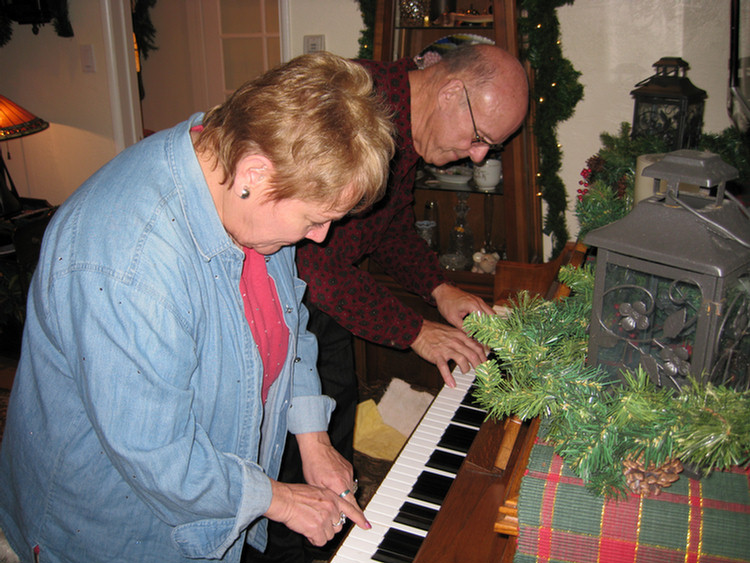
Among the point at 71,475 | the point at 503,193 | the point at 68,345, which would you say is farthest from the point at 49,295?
the point at 503,193

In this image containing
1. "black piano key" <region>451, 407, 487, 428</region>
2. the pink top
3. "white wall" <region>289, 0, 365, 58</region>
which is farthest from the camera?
"white wall" <region>289, 0, 365, 58</region>

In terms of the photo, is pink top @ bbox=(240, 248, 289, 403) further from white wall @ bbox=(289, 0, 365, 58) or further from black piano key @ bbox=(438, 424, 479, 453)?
white wall @ bbox=(289, 0, 365, 58)

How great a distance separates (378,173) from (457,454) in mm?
685

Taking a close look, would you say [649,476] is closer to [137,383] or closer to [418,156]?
[137,383]

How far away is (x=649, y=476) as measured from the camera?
83 centimetres

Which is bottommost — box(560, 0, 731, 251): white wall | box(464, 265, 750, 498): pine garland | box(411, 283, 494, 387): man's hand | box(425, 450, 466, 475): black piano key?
box(425, 450, 466, 475): black piano key

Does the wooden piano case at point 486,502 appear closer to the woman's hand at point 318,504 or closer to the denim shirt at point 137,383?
the woman's hand at point 318,504

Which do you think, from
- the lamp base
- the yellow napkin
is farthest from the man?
the lamp base

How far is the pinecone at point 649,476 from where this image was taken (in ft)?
2.68

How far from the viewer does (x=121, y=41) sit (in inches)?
152

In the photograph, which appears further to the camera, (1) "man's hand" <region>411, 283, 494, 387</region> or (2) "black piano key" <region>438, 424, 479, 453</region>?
(1) "man's hand" <region>411, 283, 494, 387</region>

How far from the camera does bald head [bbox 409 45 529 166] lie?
159 centimetres

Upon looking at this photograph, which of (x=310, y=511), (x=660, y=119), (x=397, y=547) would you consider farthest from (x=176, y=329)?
(x=660, y=119)

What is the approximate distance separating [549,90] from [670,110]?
83 cm
